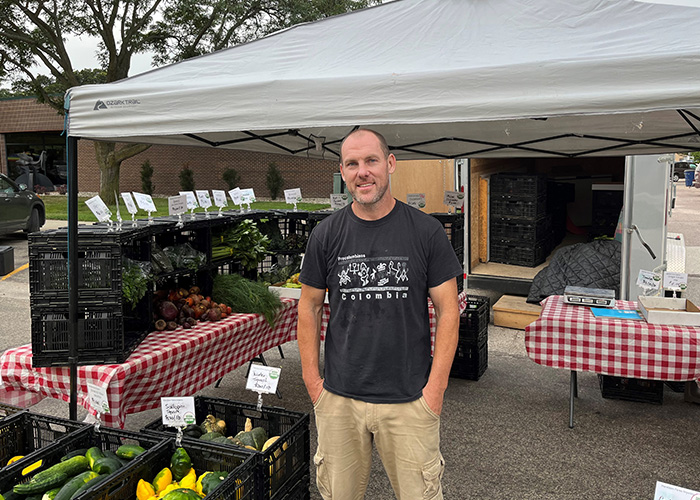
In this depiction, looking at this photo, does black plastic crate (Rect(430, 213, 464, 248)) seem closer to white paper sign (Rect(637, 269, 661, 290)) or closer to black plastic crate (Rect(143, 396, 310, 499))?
white paper sign (Rect(637, 269, 661, 290))

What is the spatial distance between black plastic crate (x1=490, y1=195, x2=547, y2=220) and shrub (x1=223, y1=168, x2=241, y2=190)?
21319mm

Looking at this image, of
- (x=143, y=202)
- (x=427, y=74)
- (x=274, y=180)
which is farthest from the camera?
(x=274, y=180)

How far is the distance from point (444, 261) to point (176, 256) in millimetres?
2632

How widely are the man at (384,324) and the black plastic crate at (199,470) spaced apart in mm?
387

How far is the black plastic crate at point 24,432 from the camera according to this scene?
291 centimetres

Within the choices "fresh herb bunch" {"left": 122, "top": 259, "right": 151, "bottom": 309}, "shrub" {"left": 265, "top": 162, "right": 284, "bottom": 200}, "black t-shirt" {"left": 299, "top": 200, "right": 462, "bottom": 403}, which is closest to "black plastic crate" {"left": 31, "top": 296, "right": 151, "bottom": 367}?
"fresh herb bunch" {"left": 122, "top": 259, "right": 151, "bottom": 309}

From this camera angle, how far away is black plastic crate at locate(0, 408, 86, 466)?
2908mm

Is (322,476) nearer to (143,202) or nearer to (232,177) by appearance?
(143,202)

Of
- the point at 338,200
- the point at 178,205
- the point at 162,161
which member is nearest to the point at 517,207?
the point at 338,200

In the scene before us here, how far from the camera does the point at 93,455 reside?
8.73ft

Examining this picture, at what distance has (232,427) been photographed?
3385 millimetres

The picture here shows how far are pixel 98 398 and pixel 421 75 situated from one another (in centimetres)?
227

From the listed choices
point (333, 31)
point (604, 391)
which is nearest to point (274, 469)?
point (333, 31)

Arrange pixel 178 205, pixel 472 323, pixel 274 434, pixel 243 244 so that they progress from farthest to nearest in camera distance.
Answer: pixel 472 323 → pixel 243 244 → pixel 178 205 → pixel 274 434
